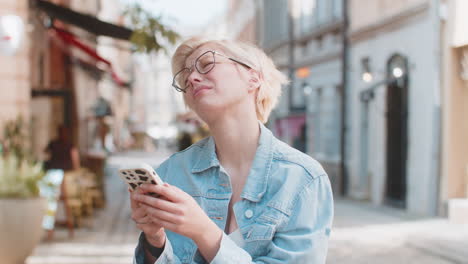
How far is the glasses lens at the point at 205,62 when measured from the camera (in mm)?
1679

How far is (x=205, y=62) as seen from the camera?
1692mm

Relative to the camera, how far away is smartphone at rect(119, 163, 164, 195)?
1373mm

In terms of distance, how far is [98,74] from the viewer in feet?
58.7

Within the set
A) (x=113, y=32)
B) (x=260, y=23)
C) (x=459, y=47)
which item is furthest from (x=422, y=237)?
(x=260, y=23)

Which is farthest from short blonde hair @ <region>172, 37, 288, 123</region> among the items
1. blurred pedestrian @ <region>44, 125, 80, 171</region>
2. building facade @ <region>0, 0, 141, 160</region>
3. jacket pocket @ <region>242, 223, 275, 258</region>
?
blurred pedestrian @ <region>44, 125, 80, 171</region>

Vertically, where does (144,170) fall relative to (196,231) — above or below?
above

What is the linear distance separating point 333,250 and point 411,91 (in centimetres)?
620

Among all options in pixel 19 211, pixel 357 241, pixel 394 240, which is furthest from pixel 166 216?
pixel 394 240

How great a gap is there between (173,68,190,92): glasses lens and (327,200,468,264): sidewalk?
16.8 ft

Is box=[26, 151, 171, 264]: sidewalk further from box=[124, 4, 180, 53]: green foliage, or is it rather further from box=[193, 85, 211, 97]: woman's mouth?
box=[193, 85, 211, 97]: woman's mouth

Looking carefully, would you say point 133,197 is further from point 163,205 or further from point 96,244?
point 96,244

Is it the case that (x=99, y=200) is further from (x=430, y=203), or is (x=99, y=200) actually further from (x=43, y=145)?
(x=430, y=203)

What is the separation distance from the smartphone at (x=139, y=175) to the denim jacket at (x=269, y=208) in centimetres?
25

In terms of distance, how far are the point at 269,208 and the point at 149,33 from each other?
511 centimetres
